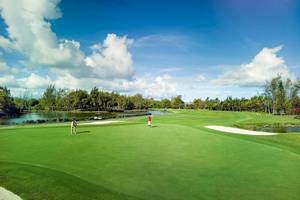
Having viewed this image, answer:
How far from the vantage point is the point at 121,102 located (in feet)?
438

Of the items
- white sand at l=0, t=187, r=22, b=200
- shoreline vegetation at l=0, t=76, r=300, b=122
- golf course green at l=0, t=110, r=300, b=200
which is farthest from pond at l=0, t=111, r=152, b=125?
white sand at l=0, t=187, r=22, b=200

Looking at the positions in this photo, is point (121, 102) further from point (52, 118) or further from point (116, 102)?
point (52, 118)

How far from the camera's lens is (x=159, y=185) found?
7.58 m

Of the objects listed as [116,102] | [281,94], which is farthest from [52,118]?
[281,94]

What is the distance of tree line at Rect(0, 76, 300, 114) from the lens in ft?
293

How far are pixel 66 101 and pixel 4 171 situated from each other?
120m

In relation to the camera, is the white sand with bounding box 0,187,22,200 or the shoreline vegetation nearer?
the white sand with bounding box 0,187,22,200

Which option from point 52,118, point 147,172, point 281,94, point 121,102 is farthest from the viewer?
point 121,102

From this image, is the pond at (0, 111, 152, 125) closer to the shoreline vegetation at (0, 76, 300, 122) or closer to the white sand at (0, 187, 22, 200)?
the shoreline vegetation at (0, 76, 300, 122)

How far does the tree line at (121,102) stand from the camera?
293 ft

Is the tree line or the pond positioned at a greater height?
the tree line

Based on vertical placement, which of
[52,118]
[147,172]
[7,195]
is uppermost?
[147,172]

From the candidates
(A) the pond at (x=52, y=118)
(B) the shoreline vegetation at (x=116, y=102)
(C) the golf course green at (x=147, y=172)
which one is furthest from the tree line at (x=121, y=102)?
(C) the golf course green at (x=147, y=172)

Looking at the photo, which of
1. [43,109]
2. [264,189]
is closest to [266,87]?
[264,189]
